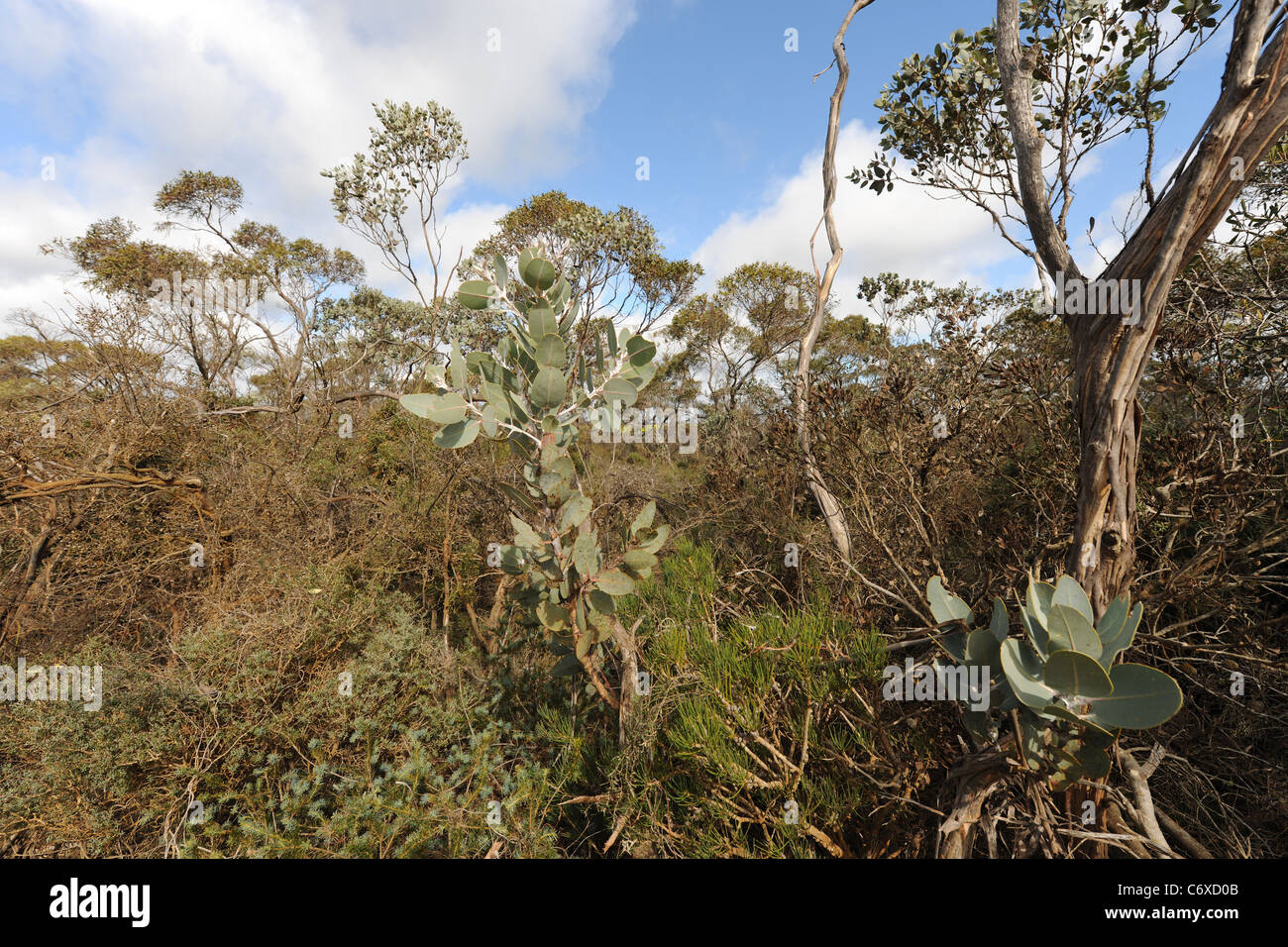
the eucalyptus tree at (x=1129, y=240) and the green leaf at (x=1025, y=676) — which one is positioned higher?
the eucalyptus tree at (x=1129, y=240)

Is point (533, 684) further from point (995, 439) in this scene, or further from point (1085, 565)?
point (995, 439)

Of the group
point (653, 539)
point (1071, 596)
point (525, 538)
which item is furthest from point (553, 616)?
point (1071, 596)

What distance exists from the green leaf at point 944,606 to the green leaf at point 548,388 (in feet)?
3.99

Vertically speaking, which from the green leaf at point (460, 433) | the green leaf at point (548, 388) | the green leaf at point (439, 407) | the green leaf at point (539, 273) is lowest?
the green leaf at point (460, 433)

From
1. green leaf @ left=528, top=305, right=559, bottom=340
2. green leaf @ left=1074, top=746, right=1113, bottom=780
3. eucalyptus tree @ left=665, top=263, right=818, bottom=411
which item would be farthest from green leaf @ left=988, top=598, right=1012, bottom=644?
eucalyptus tree @ left=665, top=263, right=818, bottom=411

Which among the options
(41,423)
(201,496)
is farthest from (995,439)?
(41,423)

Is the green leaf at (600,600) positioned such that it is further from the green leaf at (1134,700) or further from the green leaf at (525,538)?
the green leaf at (1134,700)

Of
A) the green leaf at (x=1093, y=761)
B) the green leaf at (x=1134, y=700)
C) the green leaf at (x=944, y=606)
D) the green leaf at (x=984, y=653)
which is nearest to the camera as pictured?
the green leaf at (x=1134, y=700)

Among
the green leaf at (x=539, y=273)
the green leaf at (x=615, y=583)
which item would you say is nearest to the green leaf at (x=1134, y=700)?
the green leaf at (x=615, y=583)

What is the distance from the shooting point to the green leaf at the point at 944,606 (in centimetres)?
139

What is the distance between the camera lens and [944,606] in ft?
4.60

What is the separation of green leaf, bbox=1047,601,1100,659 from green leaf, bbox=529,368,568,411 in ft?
4.49

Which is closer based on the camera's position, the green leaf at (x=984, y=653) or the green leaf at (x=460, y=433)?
the green leaf at (x=984, y=653)
